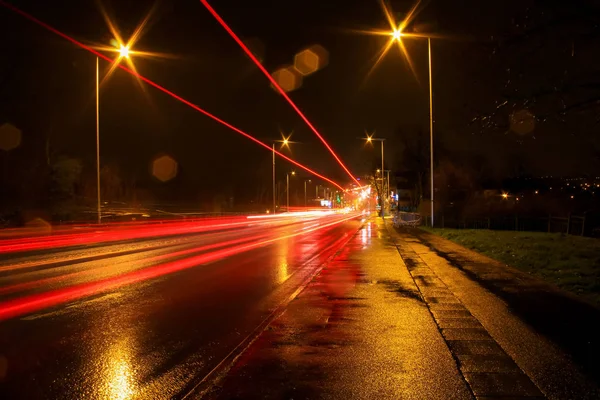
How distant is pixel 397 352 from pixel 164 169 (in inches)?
4131

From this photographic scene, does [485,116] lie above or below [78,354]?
above

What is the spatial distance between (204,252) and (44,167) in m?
26.9

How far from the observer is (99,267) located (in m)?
14.0

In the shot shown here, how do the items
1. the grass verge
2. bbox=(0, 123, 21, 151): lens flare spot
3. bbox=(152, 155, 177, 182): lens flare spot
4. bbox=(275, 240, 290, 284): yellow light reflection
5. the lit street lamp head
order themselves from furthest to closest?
bbox=(152, 155, 177, 182): lens flare spot → bbox=(0, 123, 21, 151): lens flare spot → the lit street lamp head → bbox=(275, 240, 290, 284): yellow light reflection → the grass verge

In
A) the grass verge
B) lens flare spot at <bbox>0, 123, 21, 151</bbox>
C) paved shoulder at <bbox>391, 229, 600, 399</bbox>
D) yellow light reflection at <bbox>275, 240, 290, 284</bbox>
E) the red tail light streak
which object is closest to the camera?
paved shoulder at <bbox>391, 229, 600, 399</bbox>

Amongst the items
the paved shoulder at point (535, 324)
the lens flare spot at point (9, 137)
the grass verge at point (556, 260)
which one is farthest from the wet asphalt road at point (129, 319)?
the lens flare spot at point (9, 137)

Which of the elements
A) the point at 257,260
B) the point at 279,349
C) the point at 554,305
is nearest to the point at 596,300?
the point at 554,305

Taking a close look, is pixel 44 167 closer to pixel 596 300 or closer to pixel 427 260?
pixel 427 260

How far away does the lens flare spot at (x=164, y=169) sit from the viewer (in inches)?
4144

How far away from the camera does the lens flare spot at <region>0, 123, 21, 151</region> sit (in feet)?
122

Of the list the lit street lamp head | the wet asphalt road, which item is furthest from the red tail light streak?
the lit street lamp head

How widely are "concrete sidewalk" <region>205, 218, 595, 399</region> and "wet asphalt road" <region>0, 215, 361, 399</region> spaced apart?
23.4 inches

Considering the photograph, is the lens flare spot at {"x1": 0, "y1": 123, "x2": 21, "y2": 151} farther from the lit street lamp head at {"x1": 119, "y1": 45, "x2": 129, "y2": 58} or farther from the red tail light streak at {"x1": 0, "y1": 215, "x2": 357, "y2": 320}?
the red tail light streak at {"x1": 0, "y1": 215, "x2": 357, "y2": 320}

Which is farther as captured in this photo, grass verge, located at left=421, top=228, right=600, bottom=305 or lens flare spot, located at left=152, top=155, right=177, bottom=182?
lens flare spot, located at left=152, top=155, right=177, bottom=182
